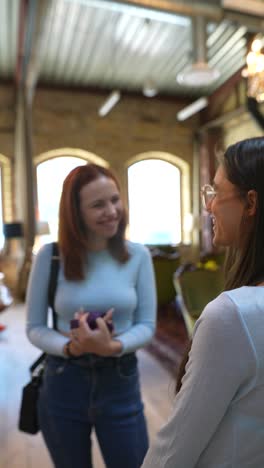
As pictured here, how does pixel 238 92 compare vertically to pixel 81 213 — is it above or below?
above

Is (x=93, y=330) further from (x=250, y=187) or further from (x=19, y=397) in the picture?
(x=19, y=397)

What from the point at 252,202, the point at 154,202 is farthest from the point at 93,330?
the point at 154,202

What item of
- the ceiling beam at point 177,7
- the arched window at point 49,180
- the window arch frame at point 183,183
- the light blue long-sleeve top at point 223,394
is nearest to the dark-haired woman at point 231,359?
the light blue long-sleeve top at point 223,394

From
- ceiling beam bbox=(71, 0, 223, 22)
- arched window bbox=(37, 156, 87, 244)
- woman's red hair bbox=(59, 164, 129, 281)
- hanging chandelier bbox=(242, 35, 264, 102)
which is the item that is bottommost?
woman's red hair bbox=(59, 164, 129, 281)

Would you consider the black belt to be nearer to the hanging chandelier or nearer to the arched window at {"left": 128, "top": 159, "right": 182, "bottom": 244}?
the hanging chandelier

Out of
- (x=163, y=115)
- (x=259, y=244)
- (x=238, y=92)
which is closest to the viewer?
(x=259, y=244)

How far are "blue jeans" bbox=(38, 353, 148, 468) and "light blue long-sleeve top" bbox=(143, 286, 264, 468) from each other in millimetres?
624

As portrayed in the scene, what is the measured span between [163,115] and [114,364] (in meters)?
10.9

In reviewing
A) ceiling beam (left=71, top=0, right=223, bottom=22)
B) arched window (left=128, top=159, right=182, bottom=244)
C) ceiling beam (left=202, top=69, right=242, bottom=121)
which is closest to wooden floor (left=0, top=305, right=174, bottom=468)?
ceiling beam (left=71, top=0, right=223, bottom=22)

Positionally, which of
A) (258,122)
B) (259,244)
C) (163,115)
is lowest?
(259,244)

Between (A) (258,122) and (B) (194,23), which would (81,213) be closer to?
(B) (194,23)

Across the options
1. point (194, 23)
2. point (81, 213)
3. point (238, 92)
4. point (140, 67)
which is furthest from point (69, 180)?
point (238, 92)

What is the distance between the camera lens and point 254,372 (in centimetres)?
64

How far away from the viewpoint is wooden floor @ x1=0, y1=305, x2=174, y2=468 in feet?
8.52
